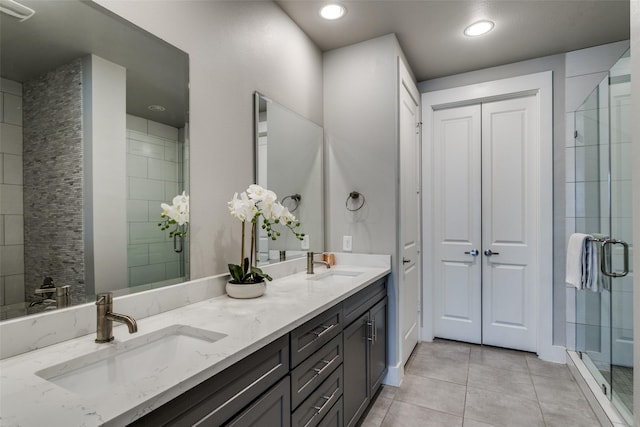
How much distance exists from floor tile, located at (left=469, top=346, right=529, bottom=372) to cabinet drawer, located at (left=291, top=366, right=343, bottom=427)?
179 centimetres

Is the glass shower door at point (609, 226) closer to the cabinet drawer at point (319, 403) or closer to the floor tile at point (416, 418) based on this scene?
the floor tile at point (416, 418)

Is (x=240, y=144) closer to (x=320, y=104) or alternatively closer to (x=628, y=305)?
(x=320, y=104)

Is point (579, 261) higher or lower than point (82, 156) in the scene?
lower

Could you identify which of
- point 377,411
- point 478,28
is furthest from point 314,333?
point 478,28

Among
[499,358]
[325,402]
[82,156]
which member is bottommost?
[499,358]

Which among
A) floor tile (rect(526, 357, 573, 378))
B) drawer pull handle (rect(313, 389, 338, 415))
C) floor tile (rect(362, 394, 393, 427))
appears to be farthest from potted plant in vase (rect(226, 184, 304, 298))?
floor tile (rect(526, 357, 573, 378))

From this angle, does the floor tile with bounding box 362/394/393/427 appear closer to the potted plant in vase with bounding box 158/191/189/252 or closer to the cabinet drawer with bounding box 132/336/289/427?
the cabinet drawer with bounding box 132/336/289/427

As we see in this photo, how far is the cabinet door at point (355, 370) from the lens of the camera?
1696 millimetres

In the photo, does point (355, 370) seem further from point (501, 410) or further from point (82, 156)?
point (82, 156)

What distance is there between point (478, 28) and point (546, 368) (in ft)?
9.03

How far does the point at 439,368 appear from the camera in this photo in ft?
8.75

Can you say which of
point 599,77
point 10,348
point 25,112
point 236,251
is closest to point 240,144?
point 236,251

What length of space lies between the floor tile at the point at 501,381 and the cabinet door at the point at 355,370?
1021 millimetres

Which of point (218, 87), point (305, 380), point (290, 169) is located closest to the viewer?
point (305, 380)
